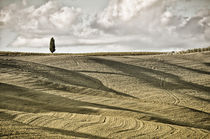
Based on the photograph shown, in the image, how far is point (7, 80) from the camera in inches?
619

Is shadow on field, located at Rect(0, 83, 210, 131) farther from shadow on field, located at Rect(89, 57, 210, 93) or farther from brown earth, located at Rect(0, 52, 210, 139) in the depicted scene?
shadow on field, located at Rect(89, 57, 210, 93)

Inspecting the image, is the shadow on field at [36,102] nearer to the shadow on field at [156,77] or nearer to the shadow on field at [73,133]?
the shadow on field at [73,133]

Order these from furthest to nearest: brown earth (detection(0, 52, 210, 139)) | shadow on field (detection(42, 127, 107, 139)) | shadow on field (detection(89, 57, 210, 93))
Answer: shadow on field (detection(89, 57, 210, 93)), brown earth (detection(0, 52, 210, 139)), shadow on field (detection(42, 127, 107, 139))

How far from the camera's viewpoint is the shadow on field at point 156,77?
61.7ft

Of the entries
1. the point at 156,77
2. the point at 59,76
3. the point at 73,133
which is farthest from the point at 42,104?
the point at 156,77

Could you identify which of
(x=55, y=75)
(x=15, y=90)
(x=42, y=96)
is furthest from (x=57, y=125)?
(x=55, y=75)

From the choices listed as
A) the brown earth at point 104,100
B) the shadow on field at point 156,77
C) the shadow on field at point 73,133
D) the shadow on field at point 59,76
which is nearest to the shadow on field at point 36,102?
the brown earth at point 104,100

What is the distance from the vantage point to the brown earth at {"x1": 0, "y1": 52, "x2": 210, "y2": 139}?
25.4 feet

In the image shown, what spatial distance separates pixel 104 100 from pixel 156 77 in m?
9.50

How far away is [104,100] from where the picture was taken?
42.6 feet

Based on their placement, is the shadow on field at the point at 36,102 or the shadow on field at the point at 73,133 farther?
the shadow on field at the point at 36,102

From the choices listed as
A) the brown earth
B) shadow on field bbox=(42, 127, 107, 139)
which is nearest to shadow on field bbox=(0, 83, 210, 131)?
the brown earth

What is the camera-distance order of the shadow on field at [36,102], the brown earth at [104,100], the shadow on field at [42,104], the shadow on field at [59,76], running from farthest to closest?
1. the shadow on field at [59,76]
2. the shadow on field at [36,102]
3. the shadow on field at [42,104]
4. the brown earth at [104,100]

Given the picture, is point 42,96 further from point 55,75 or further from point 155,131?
point 155,131
